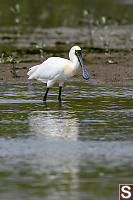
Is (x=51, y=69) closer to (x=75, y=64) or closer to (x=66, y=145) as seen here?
(x=75, y=64)

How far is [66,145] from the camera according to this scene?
10.1 m

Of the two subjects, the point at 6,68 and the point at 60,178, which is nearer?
the point at 60,178

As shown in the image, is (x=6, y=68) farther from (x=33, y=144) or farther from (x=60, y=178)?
(x=60, y=178)

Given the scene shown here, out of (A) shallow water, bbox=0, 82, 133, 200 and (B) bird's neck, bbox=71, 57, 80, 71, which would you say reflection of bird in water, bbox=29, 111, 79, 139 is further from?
(B) bird's neck, bbox=71, 57, 80, 71

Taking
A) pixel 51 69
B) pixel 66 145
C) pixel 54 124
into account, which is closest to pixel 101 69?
pixel 51 69

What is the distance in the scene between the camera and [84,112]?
1307cm

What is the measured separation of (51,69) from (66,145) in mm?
4639

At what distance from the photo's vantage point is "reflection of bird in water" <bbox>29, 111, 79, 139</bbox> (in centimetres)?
1098

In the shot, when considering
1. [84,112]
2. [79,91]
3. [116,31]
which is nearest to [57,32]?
[116,31]

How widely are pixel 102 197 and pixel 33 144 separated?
2.95 metres

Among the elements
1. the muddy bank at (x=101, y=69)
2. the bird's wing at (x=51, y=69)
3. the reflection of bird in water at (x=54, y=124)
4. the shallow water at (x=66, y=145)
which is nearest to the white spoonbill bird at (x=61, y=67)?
the bird's wing at (x=51, y=69)

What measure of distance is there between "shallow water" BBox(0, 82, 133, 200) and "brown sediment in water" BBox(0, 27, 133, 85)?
3163mm

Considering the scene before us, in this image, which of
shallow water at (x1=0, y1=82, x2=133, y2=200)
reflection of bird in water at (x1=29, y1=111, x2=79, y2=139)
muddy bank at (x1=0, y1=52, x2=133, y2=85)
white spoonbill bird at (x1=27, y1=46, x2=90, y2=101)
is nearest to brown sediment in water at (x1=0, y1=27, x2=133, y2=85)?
muddy bank at (x1=0, y1=52, x2=133, y2=85)

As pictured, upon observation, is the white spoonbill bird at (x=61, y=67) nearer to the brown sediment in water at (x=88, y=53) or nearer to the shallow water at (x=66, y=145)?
the shallow water at (x=66, y=145)
